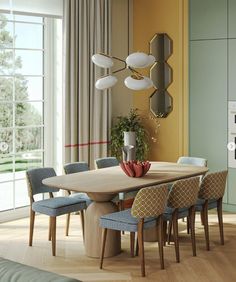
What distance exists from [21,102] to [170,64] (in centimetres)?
202

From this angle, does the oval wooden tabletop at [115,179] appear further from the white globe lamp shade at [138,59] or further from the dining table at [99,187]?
the white globe lamp shade at [138,59]

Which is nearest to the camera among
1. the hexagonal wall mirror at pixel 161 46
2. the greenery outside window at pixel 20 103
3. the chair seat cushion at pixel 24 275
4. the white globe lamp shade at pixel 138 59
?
the chair seat cushion at pixel 24 275

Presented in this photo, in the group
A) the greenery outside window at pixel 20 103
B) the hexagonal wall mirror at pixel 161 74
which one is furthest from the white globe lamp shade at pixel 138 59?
the hexagonal wall mirror at pixel 161 74

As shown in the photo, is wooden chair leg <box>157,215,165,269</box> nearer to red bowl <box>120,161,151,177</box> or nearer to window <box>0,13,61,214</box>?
red bowl <box>120,161,151,177</box>

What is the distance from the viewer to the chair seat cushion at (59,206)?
5.55 meters

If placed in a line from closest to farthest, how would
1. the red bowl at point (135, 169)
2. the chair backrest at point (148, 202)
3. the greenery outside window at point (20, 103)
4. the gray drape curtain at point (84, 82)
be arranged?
the chair backrest at point (148, 202) < the red bowl at point (135, 169) < the greenery outside window at point (20, 103) < the gray drape curtain at point (84, 82)

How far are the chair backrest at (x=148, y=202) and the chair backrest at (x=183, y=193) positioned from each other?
292 millimetres

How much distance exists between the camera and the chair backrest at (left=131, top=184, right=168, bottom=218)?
16.1ft

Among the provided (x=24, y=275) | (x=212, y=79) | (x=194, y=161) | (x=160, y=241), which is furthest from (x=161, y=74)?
(x=24, y=275)

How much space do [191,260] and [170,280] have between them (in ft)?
1.98

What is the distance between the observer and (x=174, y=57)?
780 centimetres

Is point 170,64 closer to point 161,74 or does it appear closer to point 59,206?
point 161,74

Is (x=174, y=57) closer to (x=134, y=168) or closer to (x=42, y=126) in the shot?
(x=42, y=126)

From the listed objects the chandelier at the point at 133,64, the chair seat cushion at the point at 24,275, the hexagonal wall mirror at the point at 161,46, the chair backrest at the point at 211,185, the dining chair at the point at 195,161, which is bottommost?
the chair seat cushion at the point at 24,275
